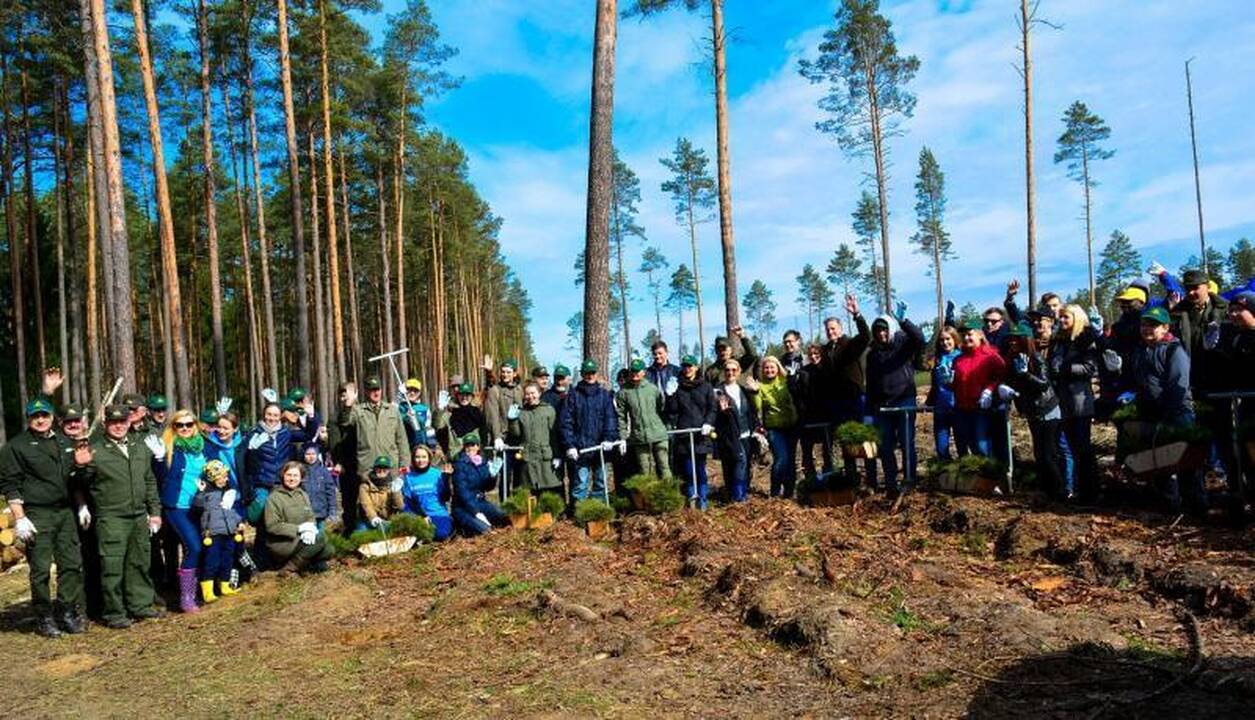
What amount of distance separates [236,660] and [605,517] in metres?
3.64

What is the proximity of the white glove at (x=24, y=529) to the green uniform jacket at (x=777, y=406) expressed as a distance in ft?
23.1

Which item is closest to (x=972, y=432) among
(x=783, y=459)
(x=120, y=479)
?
(x=783, y=459)

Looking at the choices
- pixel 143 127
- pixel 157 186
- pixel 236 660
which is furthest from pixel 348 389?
pixel 143 127

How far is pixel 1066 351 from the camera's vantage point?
24.0 feet

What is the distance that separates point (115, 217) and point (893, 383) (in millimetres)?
11704

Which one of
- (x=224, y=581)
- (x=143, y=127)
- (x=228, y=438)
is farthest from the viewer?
(x=143, y=127)

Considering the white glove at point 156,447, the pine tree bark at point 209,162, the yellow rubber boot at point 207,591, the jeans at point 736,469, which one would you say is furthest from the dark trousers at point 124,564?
the pine tree bark at point 209,162

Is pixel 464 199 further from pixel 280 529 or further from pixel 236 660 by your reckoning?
pixel 236 660

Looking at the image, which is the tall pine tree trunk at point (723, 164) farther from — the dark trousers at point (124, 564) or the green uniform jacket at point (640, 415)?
the dark trousers at point (124, 564)

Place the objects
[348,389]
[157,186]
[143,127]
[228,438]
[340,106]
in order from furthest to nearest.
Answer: [143,127]
[340,106]
[157,186]
[348,389]
[228,438]

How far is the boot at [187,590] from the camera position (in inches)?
286

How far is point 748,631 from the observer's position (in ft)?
16.5

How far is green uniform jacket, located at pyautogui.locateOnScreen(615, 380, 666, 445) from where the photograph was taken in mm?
8789

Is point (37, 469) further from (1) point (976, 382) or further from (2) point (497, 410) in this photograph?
(1) point (976, 382)
